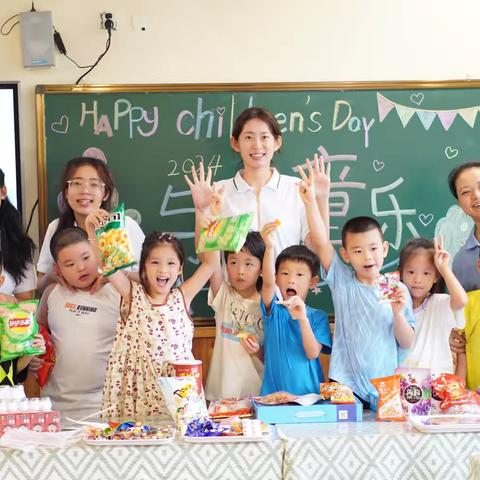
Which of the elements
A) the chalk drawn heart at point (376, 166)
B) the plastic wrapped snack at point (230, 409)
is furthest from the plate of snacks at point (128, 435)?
the chalk drawn heart at point (376, 166)

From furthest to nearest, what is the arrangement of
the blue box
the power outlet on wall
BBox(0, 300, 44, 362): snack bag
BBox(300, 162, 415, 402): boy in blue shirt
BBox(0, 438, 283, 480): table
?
the power outlet on wall, BBox(300, 162, 415, 402): boy in blue shirt, BBox(0, 300, 44, 362): snack bag, the blue box, BBox(0, 438, 283, 480): table

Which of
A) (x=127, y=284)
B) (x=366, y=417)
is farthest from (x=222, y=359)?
(x=366, y=417)

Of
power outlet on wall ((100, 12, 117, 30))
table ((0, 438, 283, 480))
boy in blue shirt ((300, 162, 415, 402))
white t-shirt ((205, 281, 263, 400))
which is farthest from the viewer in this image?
power outlet on wall ((100, 12, 117, 30))

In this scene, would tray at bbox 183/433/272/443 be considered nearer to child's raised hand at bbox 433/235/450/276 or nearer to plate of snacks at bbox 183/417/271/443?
plate of snacks at bbox 183/417/271/443

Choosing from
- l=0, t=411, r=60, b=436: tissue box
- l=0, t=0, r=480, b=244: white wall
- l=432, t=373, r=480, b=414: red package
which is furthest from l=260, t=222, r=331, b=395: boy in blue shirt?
l=0, t=0, r=480, b=244: white wall

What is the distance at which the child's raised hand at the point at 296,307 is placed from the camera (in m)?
2.46

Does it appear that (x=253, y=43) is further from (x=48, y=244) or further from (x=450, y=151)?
(x=48, y=244)

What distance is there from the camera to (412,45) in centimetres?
349

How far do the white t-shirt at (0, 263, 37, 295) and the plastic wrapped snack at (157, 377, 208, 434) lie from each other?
1.05 m

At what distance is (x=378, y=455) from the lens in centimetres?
204

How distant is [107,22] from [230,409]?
1.87 metres

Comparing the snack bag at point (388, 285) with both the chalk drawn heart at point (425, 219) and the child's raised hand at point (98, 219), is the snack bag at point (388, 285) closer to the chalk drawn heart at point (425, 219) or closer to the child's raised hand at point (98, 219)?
the child's raised hand at point (98, 219)

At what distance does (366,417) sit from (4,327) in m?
1.13

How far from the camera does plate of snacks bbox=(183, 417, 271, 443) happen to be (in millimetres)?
2010
